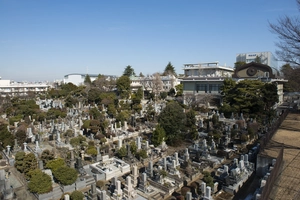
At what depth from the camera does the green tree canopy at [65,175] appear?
10.6 meters

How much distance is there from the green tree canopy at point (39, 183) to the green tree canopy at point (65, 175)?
582mm

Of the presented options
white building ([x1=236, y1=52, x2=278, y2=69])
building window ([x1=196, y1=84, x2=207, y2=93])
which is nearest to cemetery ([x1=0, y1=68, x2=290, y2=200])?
building window ([x1=196, y1=84, x2=207, y2=93])

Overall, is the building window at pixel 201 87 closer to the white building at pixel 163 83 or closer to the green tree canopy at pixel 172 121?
the white building at pixel 163 83

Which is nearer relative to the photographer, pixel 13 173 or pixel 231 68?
pixel 13 173

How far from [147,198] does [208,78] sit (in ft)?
104

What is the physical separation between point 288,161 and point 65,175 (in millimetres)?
11075

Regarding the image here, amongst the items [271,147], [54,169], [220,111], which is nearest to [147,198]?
[54,169]

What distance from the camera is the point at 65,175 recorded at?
419 inches

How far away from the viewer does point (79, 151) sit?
15938 millimetres

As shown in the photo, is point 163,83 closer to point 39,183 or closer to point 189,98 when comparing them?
point 189,98

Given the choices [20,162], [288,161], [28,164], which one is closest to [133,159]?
[28,164]

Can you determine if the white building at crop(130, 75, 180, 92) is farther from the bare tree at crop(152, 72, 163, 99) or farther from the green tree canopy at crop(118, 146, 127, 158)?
the green tree canopy at crop(118, 146, 127, 158)

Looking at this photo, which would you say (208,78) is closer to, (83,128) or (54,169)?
(83,128)

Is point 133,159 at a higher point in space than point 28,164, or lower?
lower
